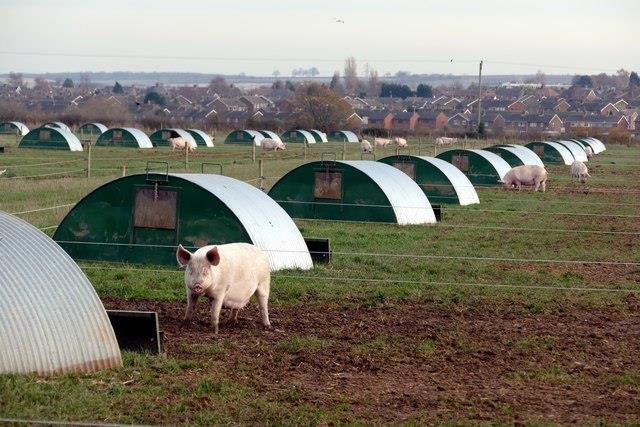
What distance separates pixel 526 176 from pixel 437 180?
643 cm

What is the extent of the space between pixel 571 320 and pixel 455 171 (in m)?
20.6

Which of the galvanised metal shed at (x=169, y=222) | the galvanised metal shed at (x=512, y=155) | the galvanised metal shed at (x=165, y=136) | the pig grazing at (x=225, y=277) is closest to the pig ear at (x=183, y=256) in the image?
the pig grazing at (x=225, y=277)

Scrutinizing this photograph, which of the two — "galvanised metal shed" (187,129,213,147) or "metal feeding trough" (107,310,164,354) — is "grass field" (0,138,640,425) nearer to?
"metal feeding trough" (107,310,164,354)

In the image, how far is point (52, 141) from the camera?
192 feet

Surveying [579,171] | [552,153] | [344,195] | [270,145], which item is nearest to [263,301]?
[344,195]

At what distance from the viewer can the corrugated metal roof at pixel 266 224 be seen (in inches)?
697

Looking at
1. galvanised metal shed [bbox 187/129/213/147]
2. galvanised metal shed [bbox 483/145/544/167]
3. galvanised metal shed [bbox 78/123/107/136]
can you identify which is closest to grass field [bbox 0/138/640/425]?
galvanised metal shed [bbox 483/145/544/167]

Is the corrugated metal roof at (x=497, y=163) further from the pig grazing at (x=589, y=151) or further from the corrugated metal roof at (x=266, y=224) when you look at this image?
the pig grazing at (x=589, y=151)

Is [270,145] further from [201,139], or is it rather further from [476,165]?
[476,165]

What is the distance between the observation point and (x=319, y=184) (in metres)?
26.8

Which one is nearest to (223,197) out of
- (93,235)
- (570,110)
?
(93,235)

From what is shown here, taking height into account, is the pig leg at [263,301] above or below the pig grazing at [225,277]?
below

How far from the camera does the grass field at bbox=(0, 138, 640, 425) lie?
9.38 metres

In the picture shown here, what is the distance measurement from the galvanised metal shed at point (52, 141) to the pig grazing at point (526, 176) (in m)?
25.2
